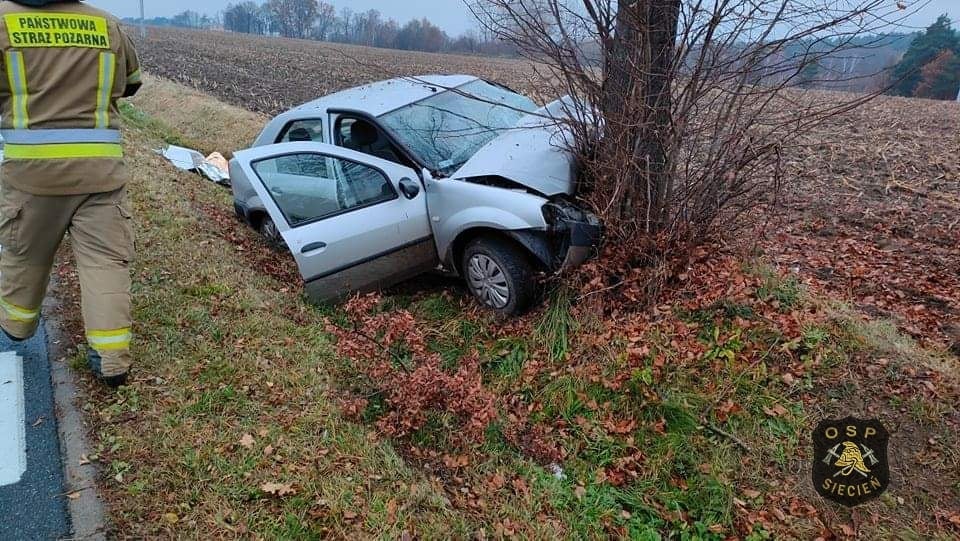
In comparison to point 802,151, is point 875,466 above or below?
below

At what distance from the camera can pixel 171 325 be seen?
13.0ft

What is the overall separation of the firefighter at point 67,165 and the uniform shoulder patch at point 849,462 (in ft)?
11.7

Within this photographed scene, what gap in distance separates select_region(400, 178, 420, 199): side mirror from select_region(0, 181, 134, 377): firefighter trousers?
1997 millimetres

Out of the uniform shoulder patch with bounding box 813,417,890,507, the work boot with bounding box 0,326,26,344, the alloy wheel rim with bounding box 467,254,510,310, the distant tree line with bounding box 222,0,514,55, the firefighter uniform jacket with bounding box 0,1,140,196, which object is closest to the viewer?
the uniform shoulder patch with bounding box 813,417,890,507

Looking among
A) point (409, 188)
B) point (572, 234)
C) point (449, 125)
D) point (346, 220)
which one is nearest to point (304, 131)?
point (449, 125)

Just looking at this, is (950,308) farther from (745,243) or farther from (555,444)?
(555,444)

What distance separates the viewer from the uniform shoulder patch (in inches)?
105

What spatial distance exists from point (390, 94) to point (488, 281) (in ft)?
7.35

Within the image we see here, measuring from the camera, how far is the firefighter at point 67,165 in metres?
2.96

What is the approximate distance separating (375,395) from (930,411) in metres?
3.08

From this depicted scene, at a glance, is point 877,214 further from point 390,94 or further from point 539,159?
point 390,94

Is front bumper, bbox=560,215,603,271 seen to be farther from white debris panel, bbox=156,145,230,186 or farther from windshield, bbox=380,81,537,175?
white debris panel, bbox=156,145,230,186

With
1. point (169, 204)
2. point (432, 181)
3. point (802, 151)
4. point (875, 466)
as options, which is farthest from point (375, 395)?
point (802, 151)

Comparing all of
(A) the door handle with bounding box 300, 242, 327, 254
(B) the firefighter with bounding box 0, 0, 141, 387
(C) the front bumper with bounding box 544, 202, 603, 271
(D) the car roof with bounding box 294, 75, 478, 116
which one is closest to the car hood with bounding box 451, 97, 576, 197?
(C) the front bumper with bounding box 544, 202, 603, 271
